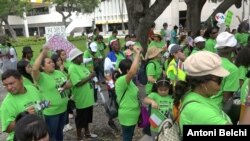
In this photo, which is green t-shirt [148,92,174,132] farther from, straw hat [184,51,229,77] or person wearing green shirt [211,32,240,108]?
straw hat [184,51,229,77]

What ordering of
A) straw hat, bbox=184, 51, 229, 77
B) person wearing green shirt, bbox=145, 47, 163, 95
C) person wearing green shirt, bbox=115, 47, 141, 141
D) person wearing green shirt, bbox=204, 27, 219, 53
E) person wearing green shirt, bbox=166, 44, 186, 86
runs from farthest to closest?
1. person wearing green shirt, bbox=204, 27, 219, 53
2. person wearing green shirt, bbox=145, 47, 163, 95
3. person wearing green shirt, bbox=166, 44, 186, 86
4. person wearing green shirt, bbox=115, 47, 141, 141
5. straw hat, bbox=184, 51, 229, 77

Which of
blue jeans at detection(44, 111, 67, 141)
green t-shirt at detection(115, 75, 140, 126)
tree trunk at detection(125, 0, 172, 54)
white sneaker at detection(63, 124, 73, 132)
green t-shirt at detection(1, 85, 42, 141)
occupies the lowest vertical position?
white sneaker at detection(63, 124, 73, 132)

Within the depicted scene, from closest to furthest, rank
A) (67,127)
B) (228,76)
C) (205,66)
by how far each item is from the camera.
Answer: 1. (205,66)
2. (228,76)
3. (67,127)

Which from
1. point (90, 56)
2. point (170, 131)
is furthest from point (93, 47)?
point (170, 131)

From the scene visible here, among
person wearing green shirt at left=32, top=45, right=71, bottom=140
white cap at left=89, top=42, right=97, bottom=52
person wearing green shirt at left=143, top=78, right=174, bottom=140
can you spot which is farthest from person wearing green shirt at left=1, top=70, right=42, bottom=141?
white cap at left=89, top=42, right=97, bottom=52

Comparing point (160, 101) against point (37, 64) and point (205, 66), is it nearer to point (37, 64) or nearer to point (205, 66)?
point (37, 64)

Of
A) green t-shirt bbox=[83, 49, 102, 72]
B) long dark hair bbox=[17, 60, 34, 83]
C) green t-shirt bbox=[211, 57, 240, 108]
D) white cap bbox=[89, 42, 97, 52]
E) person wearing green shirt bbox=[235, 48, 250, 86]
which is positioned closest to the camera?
green t-shirt bbox=[211, 57, 240, 108]

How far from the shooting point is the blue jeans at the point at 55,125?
5.16 metres

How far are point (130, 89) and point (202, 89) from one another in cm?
266

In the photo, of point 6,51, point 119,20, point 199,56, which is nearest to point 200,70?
point 199,56

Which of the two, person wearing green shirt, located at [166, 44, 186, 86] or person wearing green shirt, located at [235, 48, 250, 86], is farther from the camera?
person wearing green shirt, located at [166, 44, 186, 86]

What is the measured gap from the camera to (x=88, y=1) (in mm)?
48031

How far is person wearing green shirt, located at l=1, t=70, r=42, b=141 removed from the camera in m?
3.57

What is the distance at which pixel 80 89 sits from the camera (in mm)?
5812
